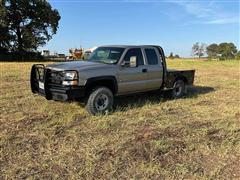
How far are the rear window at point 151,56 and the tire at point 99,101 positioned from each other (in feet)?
5.86

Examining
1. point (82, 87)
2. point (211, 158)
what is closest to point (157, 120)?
point (82, 87)

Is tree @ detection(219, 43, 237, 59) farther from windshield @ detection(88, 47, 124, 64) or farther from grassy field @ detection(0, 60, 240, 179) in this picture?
grassy field @ detection(0, 60, 240, 179)

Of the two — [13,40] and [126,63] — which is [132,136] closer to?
[126,63]

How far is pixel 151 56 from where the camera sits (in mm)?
9109

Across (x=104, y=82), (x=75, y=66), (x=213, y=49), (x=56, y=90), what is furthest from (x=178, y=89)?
(x=213, y=49)

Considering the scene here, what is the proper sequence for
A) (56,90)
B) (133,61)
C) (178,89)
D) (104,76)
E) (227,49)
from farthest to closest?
(227,49), (178,89), (133,61), (104,76), (56,90)

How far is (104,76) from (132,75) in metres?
1.01

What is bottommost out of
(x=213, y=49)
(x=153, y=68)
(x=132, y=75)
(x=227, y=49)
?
(x=132, y=75)

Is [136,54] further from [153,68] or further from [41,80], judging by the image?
[41,80]

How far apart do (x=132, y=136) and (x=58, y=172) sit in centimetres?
197

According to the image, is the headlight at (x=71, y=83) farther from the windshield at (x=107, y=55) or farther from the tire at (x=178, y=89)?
the tire at (x=178, y=89)

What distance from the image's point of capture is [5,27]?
43.3 m

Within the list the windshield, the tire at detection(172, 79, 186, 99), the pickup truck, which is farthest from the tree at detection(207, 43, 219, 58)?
the windshield

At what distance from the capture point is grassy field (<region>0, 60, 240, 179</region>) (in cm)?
455
